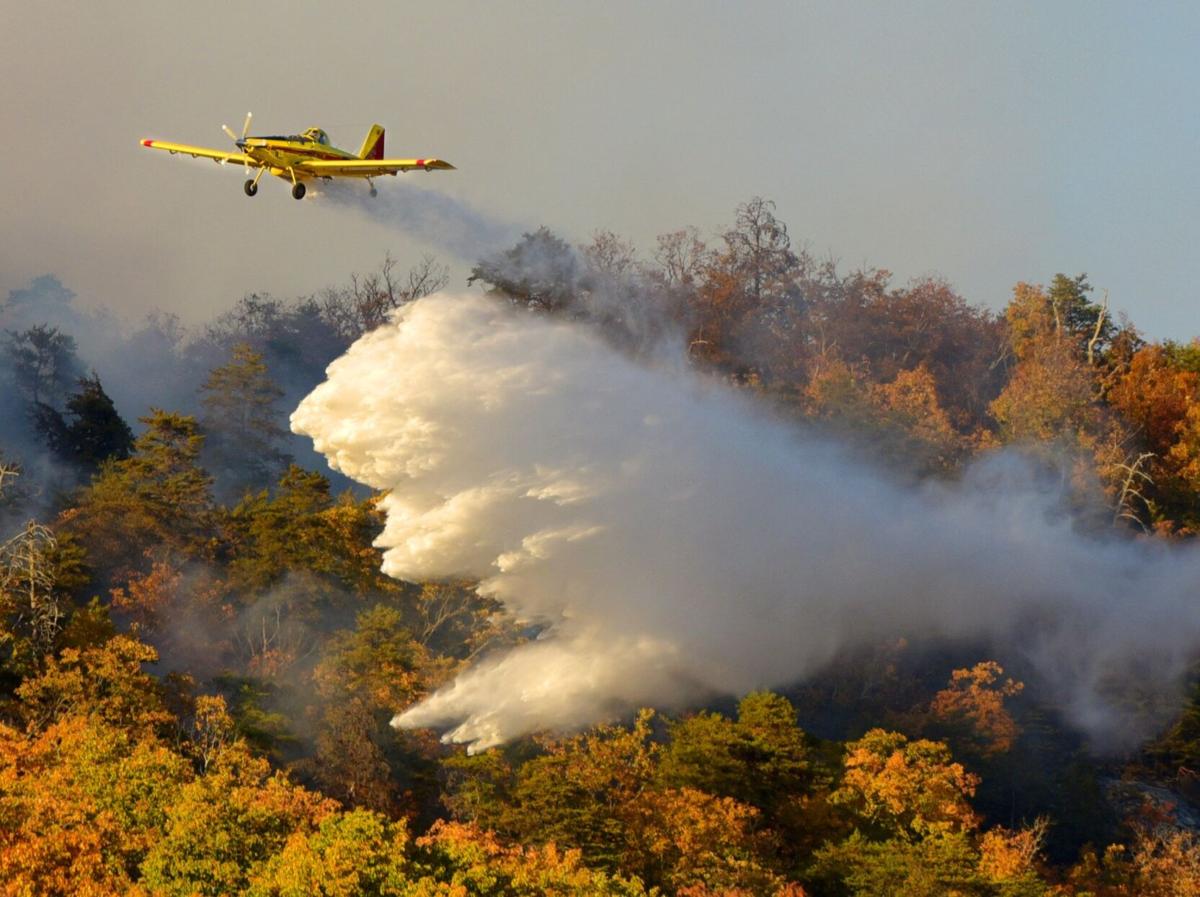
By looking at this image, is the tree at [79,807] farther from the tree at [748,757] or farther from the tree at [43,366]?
the tree at [43,366]

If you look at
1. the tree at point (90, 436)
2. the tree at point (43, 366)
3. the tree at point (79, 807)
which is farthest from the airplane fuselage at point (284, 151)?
the tree at point (43, 366)

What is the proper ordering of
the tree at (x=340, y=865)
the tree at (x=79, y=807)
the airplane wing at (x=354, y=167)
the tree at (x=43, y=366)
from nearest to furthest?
the tree at (x=340, y=865) → the tree at (x=79, y=807) → the airplane wing at (x=354, y=167) → the tree at (x=43, y=366)

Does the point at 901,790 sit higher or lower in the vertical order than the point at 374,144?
lower

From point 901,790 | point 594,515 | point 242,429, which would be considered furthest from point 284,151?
point 242,429

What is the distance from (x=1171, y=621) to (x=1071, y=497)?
24.7 feet

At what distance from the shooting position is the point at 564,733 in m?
48.8

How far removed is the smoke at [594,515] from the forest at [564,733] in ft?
7.54

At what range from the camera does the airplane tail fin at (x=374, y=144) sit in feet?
158

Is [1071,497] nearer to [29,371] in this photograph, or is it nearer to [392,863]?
[392,863]

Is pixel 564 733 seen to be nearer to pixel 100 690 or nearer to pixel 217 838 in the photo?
pixel 100 690

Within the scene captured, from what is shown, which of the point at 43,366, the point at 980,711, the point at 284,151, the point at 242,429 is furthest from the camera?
the point at 43,366

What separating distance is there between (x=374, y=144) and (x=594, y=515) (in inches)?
562

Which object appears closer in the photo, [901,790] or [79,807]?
[79,807]

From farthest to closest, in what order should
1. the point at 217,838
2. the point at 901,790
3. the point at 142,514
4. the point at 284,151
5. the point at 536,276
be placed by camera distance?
the point at 536,276 < the point at 142,514 < the point at 901,790 < the point at 284,151 < the point at 217,838
